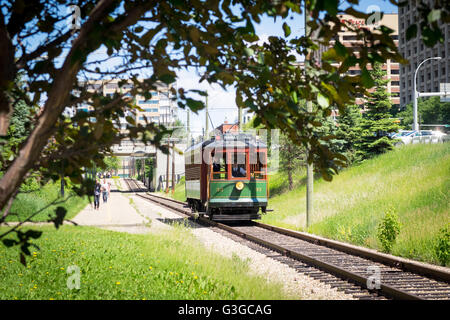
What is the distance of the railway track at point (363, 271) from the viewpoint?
301 inches

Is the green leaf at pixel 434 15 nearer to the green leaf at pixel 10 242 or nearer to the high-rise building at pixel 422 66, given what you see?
the green leaf at pixel 10 242

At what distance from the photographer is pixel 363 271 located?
9.36 metres

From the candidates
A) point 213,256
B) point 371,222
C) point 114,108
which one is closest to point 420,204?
point 371,222

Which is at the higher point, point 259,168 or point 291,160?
point 291,160

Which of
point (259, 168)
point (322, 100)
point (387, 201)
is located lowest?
point (387, 201)

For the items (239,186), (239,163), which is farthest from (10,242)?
(239,163)

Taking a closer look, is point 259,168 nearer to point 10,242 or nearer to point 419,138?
point 10,242

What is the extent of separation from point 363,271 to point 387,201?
8.77 meters

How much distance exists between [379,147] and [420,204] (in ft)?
52.4

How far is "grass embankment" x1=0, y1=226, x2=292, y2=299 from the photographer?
21.6 feet

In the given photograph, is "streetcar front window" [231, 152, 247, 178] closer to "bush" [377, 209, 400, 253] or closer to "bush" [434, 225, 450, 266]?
"bush" [377, 209, 400, 253]

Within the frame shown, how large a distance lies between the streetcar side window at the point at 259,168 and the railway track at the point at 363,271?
5.12m
